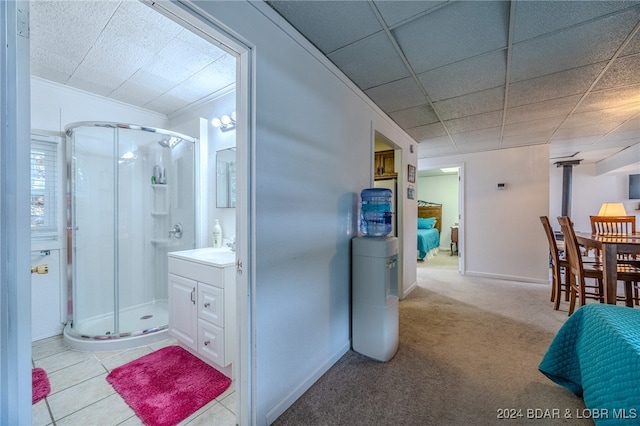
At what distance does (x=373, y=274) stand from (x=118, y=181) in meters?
2.99

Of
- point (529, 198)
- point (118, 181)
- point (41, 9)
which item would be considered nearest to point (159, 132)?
point (118, 181)

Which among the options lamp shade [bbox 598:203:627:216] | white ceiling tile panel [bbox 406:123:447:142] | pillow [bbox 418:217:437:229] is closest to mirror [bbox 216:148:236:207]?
white ceiling tile panel [bbox 406:123:447:142]

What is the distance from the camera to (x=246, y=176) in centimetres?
137

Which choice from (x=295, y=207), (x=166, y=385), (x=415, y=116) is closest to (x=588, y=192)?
(x=415, y=116)

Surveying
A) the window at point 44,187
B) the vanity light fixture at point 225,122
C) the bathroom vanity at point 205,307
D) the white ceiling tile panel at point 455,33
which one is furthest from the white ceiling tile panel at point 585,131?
the window at point 44,187

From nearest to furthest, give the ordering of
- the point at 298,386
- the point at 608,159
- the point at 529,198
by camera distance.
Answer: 1. the point at 298,386
2. the point at 529,198
3. the point at 608,159

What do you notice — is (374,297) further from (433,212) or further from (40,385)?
(433,212)

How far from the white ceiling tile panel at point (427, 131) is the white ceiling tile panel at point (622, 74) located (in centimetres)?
145

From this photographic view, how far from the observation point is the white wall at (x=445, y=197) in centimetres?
762

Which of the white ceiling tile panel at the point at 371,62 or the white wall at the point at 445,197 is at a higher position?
the white ceiling tile panel at the point at 371,62

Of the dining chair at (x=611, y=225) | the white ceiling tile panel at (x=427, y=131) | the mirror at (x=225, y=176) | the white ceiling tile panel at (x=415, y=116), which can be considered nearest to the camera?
the mirror at (x=225, y=176)

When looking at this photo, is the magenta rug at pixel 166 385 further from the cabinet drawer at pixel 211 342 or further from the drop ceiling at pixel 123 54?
the drop ceiling at pixel 123 54

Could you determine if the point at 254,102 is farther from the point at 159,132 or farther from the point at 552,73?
the point at 552,73

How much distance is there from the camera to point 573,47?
1.79 m
